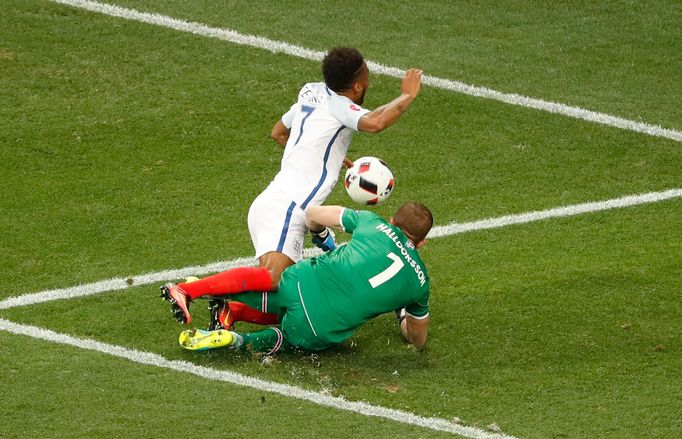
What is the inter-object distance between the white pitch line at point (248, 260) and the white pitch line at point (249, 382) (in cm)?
53

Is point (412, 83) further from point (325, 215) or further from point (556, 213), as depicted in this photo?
point (556, 213)

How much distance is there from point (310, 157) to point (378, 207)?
227cm

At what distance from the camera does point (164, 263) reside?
418 inches

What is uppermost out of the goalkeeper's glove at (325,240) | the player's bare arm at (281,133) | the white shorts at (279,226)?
the player's bare arm at (281,133)

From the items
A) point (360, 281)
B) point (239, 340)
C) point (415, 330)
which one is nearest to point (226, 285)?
point (239, 340)

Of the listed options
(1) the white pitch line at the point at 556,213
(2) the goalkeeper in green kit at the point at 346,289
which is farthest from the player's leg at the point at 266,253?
(1) the white pitch line at the point at 556,213

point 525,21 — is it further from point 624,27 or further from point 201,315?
point 201,315

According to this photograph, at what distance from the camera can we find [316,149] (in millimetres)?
9508

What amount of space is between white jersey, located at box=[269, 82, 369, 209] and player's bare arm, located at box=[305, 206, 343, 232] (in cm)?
29

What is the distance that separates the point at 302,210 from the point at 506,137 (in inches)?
153

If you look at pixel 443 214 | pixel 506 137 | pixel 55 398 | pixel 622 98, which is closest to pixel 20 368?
pixel 55 398

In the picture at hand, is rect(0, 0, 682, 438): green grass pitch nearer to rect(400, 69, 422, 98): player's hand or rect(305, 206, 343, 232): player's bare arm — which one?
rect(305, 206, 343, 232): player's bare arm

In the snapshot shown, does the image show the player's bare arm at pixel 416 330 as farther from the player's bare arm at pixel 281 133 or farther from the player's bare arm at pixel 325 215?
the player's bare arm at pixel 281 133

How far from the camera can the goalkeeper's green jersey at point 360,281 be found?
8.72 m
